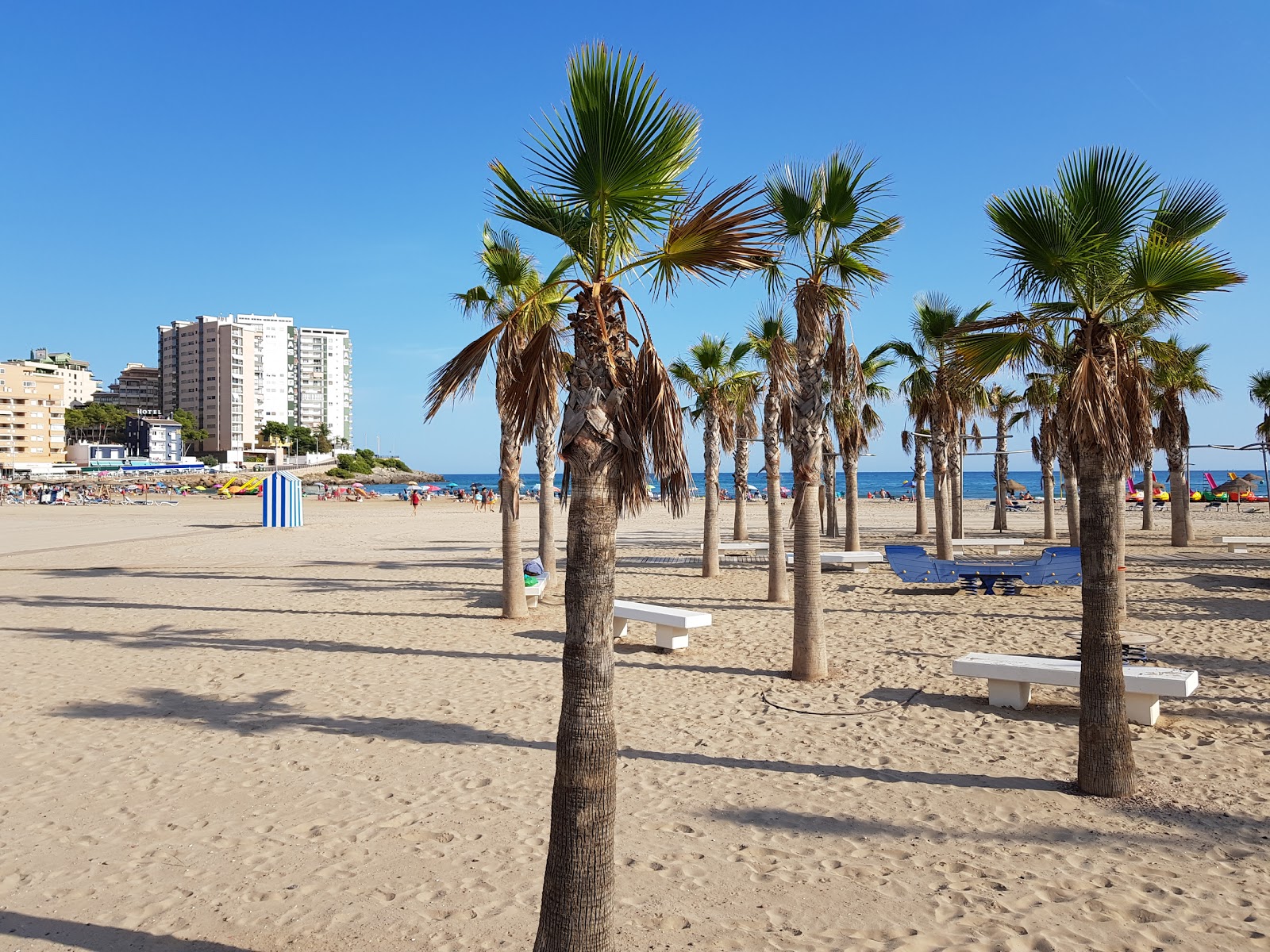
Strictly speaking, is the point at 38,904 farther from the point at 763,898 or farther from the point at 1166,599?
the point at 1166,599

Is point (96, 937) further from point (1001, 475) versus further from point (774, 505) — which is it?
point (1001, 475)

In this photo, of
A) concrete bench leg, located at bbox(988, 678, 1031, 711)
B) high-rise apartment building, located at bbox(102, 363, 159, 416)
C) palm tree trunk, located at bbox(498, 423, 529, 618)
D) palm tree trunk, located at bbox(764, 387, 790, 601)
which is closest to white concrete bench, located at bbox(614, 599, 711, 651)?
palm tree trunk, located at bbox(498, 423, 529, 618)

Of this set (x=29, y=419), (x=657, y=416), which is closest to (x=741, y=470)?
(x=657, y=416)

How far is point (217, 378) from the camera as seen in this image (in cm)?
14288

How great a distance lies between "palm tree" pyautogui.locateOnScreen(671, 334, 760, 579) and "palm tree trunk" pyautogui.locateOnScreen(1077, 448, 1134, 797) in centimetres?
998

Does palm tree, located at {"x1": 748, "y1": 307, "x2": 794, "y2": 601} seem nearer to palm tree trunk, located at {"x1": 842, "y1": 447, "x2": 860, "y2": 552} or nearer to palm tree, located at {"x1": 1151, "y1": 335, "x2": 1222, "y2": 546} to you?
palm tree trunk, located at {"x1": 842, "y1": 447, "x2": 860, "y2": 552}

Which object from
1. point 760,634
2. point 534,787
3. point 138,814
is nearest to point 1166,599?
point 760,634

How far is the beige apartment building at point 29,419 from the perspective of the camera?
108 m

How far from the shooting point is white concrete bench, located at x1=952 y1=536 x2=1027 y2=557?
2062cm

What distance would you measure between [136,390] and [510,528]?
183541 mm

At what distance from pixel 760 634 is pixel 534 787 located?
5649mm

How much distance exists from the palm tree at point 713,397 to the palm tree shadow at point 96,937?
1198cm

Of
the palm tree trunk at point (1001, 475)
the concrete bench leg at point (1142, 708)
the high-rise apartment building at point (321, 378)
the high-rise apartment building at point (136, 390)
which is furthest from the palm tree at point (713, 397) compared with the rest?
the high-rise apartment building at point (136, 390)

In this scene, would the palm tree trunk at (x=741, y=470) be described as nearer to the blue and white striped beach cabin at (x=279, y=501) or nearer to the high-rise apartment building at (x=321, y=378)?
the blue and white striped beach cabin at (x=279, y=501)
